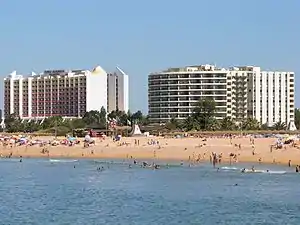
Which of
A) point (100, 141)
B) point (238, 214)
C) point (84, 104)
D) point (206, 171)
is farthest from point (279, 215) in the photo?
point (84, 104)

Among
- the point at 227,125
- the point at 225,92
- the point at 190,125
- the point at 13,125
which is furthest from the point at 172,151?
the point at 13,125

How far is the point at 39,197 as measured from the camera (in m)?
42.5

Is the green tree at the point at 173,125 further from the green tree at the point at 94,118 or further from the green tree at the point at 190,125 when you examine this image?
the green tree at the point at 94,118

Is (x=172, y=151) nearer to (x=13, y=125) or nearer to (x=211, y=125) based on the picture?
(x=211, y=125)

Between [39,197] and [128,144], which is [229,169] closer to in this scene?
[39,197]

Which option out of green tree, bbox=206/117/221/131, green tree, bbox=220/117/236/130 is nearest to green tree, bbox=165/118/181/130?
green tree, bbox=206/117/221/131

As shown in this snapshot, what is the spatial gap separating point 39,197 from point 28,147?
5657 cm

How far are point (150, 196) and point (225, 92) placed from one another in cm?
12279

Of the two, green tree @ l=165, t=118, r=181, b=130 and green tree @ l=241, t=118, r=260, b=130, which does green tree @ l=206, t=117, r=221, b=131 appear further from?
green tree @ l=165, t=118, r=181, b=130

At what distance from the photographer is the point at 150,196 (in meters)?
42.2

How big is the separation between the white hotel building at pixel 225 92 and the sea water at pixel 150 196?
9849 cm

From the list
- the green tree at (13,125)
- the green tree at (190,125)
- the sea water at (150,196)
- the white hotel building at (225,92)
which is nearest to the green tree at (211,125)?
the green tree at (190,125)

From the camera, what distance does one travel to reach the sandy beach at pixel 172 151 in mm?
70938

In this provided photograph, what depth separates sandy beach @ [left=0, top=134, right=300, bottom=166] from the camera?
70.9 meters
